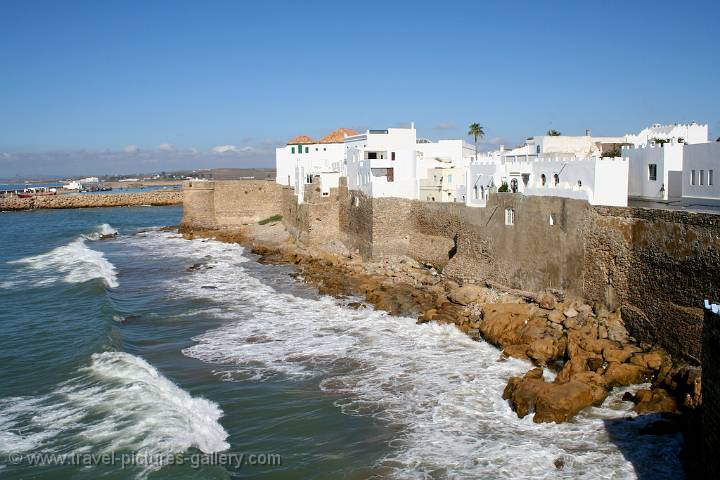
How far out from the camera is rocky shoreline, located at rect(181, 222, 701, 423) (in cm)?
1204

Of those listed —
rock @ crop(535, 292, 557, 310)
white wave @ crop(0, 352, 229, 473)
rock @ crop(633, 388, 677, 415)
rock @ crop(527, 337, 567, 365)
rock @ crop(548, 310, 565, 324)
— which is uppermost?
rock @ crop(535, 292, 557, 310)

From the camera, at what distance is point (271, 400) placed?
13289 millimetres

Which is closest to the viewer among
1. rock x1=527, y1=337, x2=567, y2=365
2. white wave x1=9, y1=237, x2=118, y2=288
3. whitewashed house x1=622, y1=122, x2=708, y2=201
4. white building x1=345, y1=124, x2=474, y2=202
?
rock x1=527, y1=337, x2=567, y2=365

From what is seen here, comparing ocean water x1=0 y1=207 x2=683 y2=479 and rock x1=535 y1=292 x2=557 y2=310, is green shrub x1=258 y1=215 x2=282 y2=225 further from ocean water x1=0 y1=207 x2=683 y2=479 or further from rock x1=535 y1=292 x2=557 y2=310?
rock x1=535 y1=292 x2=557 y2=310

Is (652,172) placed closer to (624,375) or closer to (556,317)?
(556,317)

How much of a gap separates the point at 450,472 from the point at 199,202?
3685cm

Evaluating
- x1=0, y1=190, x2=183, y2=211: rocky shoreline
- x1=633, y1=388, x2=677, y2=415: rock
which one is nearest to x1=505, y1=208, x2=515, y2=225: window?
x1=633, y1=388, x2=677, y2=415: rock

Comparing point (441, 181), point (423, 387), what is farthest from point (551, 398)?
point (441, 181)

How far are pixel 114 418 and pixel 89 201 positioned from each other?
250ft

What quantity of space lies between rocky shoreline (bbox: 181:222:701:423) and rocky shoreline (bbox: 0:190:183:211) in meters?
62.6

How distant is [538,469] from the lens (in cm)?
1012

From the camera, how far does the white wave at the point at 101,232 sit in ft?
153

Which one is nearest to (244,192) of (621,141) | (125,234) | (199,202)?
(199,202)

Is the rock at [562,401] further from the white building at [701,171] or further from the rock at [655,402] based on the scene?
the white building at [701,171]
